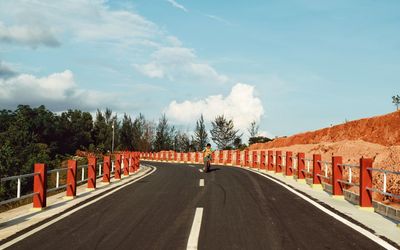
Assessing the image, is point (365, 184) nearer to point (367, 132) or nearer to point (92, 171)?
point (92, 171)

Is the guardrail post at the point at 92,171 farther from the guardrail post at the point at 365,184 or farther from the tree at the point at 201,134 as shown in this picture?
the tree at the point at 201,134

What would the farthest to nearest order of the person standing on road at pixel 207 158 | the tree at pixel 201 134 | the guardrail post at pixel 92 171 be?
1. the tree at pixel 201 134
2. the person standing on road at pixel 207 158
3. the guardrail post at pixel 92 171

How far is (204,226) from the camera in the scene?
8047mm

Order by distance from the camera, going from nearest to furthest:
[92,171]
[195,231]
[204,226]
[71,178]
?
[195,231], [204,226], [71,178], [92,171]

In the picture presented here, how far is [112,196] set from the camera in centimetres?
1283

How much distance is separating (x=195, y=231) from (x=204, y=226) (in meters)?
0.49

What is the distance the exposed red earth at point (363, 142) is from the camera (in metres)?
19.1

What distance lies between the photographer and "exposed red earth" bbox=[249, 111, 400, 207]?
1906 cm

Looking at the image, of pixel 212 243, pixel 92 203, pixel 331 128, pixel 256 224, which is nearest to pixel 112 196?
pixel 92 203

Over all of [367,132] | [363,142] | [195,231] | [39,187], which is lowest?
[195,231]

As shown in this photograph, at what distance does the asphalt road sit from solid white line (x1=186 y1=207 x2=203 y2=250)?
75mm

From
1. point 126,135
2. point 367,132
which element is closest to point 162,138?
point 126,135

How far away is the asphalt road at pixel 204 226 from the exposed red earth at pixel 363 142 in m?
7.65

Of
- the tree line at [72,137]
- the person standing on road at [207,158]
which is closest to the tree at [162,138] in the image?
the tree line at [72,137]
